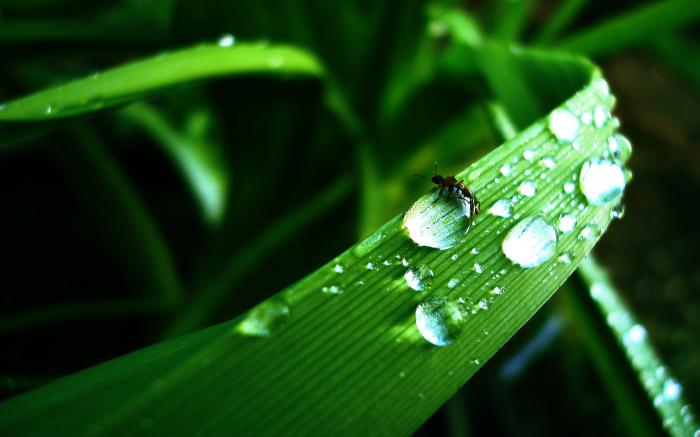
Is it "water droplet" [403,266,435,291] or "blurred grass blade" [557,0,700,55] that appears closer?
"water droplet" [403,266,435,291]

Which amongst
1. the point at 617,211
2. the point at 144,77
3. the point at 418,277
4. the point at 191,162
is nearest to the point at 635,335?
the point at 617,211

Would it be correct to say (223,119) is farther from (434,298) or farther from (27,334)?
(434,298)

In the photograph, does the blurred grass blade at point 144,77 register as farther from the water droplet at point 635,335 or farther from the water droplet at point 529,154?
the water droplet at point 635,335

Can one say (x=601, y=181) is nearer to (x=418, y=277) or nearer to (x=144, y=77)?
(x=418, y=277)

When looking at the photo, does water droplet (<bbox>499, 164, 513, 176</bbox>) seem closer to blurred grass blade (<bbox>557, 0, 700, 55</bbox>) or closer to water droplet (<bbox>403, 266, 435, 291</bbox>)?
water droplet (<bbox>403, 266, 435, 291</bbox>)

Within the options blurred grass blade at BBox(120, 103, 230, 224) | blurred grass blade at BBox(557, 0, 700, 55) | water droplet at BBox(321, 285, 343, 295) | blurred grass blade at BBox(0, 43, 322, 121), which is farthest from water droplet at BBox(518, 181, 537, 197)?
blurred grass blade at BBox(120, 103, 230, 224)

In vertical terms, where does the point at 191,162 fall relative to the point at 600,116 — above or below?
above

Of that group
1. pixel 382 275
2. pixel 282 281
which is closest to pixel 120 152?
pixel 282 281
